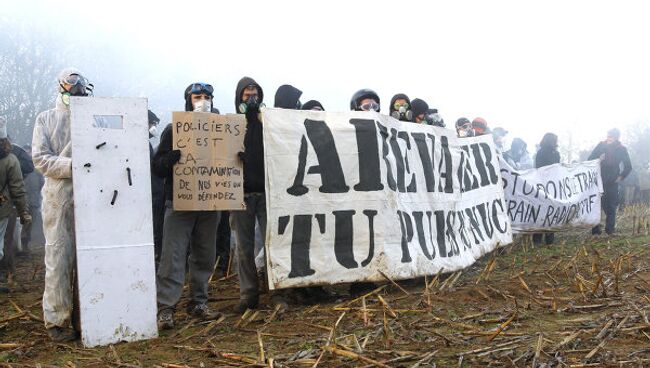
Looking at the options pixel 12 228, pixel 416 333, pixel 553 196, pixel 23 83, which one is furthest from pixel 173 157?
pixel 23 83

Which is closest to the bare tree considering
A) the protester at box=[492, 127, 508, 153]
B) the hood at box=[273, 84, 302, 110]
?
the protester at box=[492, 127, 508, 153]

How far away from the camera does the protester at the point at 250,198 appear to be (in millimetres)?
5762


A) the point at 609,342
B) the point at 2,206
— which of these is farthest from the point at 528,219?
the point at 2,206

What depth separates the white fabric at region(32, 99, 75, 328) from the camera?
4.82 m

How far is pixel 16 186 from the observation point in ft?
27.3

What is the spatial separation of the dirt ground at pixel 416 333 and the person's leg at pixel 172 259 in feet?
0.80

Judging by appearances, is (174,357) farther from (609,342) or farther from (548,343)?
(609,342)

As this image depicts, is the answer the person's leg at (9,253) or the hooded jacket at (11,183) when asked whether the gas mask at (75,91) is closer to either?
the hooded jacket at (11,183)

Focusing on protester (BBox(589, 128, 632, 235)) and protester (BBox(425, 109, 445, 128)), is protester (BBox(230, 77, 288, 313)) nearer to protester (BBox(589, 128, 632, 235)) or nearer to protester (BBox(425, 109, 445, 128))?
protester (BBox(425, 109, 445, 128))

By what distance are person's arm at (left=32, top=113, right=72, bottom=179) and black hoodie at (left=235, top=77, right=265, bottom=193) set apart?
1520 millimetres

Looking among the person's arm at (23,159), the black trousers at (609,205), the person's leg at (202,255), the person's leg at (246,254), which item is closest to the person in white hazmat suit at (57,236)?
the person's leg at (202,255)

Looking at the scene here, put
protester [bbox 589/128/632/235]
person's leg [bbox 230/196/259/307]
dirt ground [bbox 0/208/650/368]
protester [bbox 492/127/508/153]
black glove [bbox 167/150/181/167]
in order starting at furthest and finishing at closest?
protester [bbox 492/127/508/153] → protester [bbox 589/128/632/235] → person's leg [bbox 230/196/259/307] → black glove [bbox 167/150/181/167] → dirt ground [bbox 0/208/650/368]

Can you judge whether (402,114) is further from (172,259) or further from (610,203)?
(610,203)

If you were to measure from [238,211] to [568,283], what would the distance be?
3.08 meters
